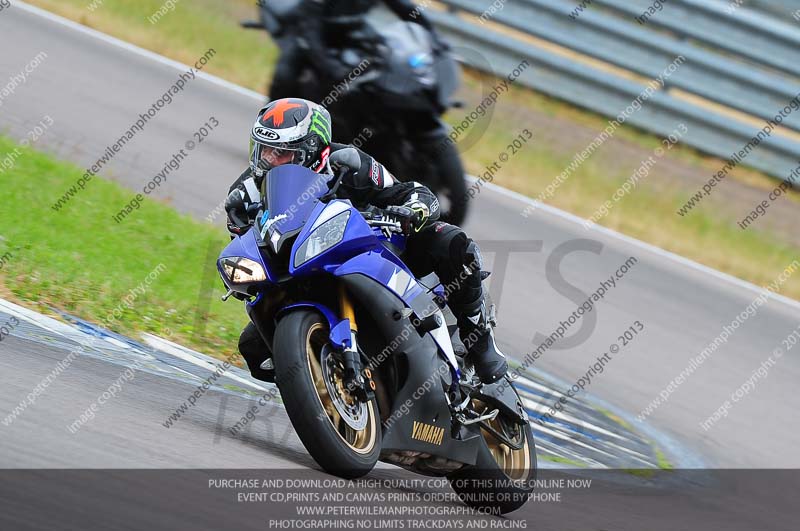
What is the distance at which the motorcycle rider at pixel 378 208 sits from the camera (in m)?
5.05

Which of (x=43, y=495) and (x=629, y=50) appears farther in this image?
(x=629, y=50)

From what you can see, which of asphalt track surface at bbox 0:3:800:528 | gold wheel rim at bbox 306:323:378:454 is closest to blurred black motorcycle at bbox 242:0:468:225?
asphalt track surface at bbox 0:3:800:528

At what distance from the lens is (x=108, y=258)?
827 centimetres

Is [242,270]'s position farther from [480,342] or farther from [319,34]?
[319,34]

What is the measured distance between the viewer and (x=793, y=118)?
44.9 feet

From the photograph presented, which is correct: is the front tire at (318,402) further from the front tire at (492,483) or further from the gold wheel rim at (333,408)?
the front tire at (492,483)

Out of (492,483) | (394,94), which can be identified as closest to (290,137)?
(492,483)

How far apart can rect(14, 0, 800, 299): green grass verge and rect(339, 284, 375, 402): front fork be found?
288 inches

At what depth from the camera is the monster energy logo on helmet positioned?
16.6ft

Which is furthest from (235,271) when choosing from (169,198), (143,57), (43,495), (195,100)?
(143,57)

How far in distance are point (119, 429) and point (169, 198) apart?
570cm

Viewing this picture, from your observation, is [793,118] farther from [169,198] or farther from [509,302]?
[169,198]

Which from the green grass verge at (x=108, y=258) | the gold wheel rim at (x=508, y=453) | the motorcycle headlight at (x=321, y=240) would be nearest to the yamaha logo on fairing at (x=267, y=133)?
the motorcycle headlight at (x=321, y=240)

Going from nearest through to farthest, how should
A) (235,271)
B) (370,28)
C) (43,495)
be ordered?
(43,495) → (235,271) → (370,28)
